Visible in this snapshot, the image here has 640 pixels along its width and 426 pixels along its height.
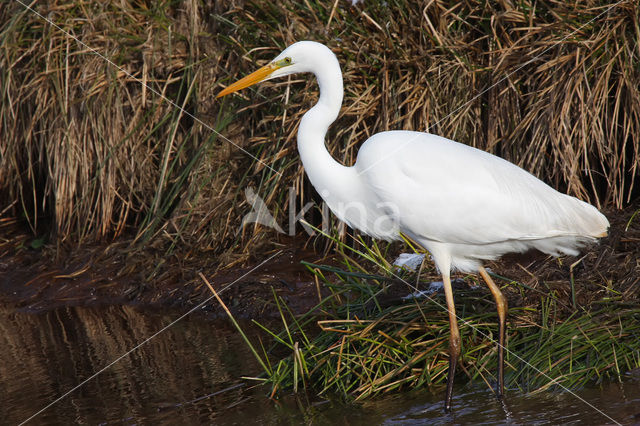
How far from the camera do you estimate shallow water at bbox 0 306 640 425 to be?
2.96 meters

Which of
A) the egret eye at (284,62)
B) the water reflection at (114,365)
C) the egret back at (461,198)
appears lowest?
the water reflection at (114,365)

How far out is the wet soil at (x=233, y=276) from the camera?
3.66 metres

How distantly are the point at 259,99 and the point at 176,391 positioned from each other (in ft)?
7.57

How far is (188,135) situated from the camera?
542cm

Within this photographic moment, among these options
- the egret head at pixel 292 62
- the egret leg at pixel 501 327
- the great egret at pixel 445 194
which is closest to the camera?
the egret leg at pixel 501 327

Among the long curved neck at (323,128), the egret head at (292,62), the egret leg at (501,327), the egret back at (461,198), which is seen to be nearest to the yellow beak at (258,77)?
the egret head at (292,62)

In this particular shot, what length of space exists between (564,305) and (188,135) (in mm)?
3053

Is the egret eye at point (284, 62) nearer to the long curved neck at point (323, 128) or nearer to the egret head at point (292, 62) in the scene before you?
the egret head at point (292, 62)

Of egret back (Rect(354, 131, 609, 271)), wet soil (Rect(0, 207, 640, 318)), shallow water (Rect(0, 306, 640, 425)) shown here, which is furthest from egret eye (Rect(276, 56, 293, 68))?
shallow water (Rect(0, 306, 640, 425))

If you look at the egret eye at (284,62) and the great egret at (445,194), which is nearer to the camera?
the great egret at (445,194)

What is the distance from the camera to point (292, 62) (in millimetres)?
3496

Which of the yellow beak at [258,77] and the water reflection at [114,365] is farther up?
the yellow beak at [258,77]

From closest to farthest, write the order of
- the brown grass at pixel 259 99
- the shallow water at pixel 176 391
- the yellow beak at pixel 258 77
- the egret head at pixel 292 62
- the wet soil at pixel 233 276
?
the shallow water at pixel 176 391
the egret head at pixel 292 62
the yellow beak at pixel 258 77
the wet soil at pixel 233 276
the brown grass at pixel 259 99

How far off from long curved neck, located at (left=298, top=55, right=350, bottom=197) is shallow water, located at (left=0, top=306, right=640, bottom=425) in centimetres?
100
